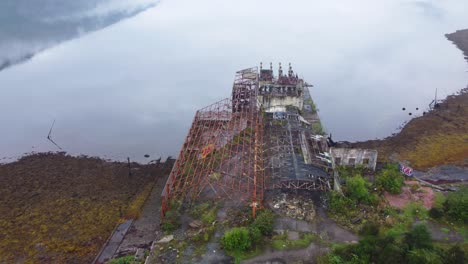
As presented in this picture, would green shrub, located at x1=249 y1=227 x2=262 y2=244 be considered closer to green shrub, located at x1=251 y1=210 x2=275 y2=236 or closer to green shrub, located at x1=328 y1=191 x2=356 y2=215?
green shrub, located at x1=251 y1=210 x2=275 y2=236

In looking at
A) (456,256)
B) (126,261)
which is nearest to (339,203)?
(456,256)

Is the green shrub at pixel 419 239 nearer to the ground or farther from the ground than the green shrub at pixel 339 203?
nearer to the ground

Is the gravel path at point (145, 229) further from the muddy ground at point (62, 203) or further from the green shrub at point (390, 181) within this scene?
the green shrub at point (390, 181)

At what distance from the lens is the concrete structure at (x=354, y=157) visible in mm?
36156

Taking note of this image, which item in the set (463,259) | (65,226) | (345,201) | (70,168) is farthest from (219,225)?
(70,168)

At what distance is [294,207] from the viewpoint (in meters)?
30.6

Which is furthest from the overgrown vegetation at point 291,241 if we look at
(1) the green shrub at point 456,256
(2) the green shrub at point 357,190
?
(1) the green shrub at point 456,256

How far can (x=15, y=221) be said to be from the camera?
3228 cm

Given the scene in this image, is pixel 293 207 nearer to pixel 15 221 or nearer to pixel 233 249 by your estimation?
pixel 233 249

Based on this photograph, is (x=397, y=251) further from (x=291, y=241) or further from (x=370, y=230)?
(x=291, y=241)

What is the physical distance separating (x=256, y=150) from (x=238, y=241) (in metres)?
9.39

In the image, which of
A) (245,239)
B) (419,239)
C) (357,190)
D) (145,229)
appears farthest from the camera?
(357,190)

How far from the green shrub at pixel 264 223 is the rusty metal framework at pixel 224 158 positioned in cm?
102

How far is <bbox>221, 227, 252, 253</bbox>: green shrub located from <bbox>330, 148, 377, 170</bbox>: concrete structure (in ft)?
41.4
